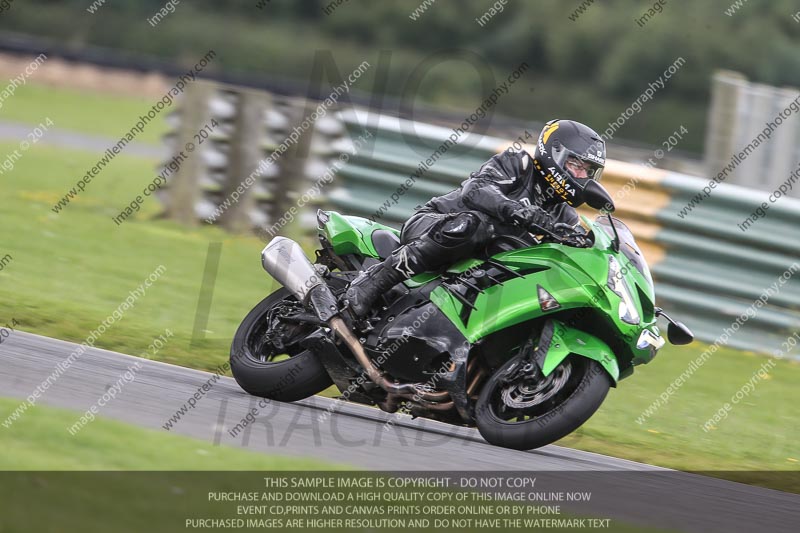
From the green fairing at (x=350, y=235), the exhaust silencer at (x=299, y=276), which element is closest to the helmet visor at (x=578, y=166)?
the green fairing at (x=350, y=235)

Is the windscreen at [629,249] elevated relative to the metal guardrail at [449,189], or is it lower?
elevated

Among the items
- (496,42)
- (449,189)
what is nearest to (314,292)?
(449,189)

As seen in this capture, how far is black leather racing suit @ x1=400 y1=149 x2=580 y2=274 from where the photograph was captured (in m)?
6.79

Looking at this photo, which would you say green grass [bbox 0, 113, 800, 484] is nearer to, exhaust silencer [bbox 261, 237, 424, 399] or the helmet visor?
exhaust silencer [bbox 261, 237, 424, 399]

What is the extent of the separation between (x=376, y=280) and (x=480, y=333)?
28.5 inches

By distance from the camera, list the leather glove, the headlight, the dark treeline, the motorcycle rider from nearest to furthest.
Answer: the headlight
the leather glove
the motorcycle rider
the dark treeline

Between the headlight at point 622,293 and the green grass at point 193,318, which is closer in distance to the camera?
the headlight at point 622,293

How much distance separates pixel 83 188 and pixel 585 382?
1229cm

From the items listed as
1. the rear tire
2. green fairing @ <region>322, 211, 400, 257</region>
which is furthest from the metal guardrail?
the rear tire

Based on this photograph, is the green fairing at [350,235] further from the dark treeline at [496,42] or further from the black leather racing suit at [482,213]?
the dark treeline at [496,42]

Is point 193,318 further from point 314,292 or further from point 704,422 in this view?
point 704,422

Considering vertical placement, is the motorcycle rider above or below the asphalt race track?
above

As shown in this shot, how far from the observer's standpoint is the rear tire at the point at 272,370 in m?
7.21

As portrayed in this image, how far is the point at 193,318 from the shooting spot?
33.7 ft
